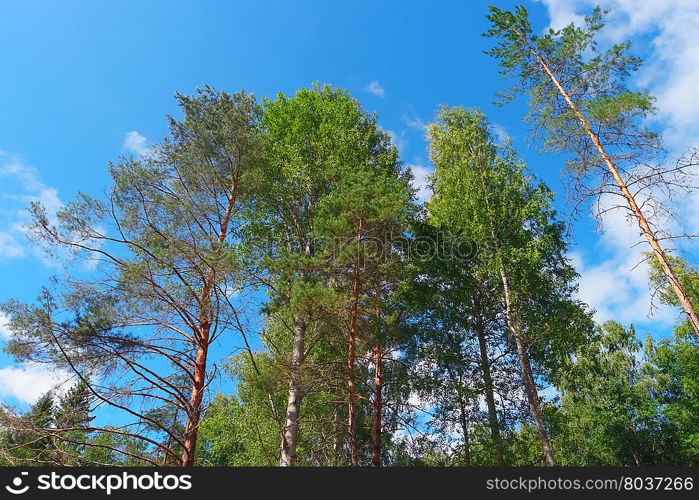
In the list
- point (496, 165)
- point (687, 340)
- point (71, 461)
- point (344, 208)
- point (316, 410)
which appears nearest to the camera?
point (71, 461)

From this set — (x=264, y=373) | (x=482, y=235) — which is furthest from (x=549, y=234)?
(x=264, y=373)

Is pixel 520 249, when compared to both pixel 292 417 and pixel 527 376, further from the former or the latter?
pixel 292 417

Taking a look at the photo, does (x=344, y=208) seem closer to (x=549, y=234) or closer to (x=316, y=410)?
(x=549, y=234)

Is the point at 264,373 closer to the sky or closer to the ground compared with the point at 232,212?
closer to the ground

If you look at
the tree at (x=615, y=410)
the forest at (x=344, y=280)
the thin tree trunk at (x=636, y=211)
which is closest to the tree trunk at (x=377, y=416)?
the forest at (x=344, y=280)

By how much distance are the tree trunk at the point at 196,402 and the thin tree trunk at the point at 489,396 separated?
8.01m

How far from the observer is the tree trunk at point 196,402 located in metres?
6.23

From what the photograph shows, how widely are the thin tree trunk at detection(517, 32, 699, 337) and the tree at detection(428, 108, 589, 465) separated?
A: 2.80 meters

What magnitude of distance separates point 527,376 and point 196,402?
813cm

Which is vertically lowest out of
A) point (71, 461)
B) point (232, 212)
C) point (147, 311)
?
point (71, 461)

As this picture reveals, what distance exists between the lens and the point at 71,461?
6.05m

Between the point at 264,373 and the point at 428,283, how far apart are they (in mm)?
5236

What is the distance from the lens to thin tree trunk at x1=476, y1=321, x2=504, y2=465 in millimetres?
10523

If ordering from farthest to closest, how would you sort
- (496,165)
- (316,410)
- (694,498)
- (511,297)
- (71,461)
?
(316,410) < (496,165) < (511,297) < (71,461) < (694,498)
